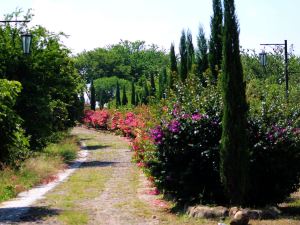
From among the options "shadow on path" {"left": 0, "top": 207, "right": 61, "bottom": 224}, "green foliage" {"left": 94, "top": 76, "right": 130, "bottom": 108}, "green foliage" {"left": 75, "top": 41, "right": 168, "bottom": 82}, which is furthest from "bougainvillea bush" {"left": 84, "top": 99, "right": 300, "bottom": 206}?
"green foliage" {"left": 75, "top": 41, "right": 168, "bottom": 82}

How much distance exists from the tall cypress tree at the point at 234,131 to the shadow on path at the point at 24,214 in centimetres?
385

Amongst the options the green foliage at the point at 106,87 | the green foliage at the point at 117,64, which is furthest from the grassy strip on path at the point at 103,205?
the green foliage at the point at 117,64

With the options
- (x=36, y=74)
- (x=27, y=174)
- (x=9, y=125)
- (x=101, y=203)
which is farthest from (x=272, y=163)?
(x=36, y=74)

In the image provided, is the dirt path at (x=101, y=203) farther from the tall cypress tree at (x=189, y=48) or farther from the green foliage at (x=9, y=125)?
the tall cypress tree at (x=189, y=48)

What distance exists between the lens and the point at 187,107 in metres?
12.5

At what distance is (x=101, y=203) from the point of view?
13.6m

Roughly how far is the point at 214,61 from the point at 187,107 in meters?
7.75

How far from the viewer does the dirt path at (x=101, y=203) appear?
1105 centimetres

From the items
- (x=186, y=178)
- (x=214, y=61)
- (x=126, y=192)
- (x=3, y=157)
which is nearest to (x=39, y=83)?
(x=214, y=61)

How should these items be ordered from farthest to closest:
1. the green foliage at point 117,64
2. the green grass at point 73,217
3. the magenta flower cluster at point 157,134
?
the green foliage at point 117,64 → the magenta flower cluster at point 157,134 → the green grass at point 73,217

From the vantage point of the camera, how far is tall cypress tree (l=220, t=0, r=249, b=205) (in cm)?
1103

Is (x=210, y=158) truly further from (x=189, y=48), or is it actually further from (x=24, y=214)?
(x=189, y=48)

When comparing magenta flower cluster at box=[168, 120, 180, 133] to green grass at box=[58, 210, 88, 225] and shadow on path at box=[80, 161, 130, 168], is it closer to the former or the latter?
green grass at box=[58, 210, 88, 225]

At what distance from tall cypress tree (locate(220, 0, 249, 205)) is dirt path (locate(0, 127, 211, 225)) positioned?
1171mm
